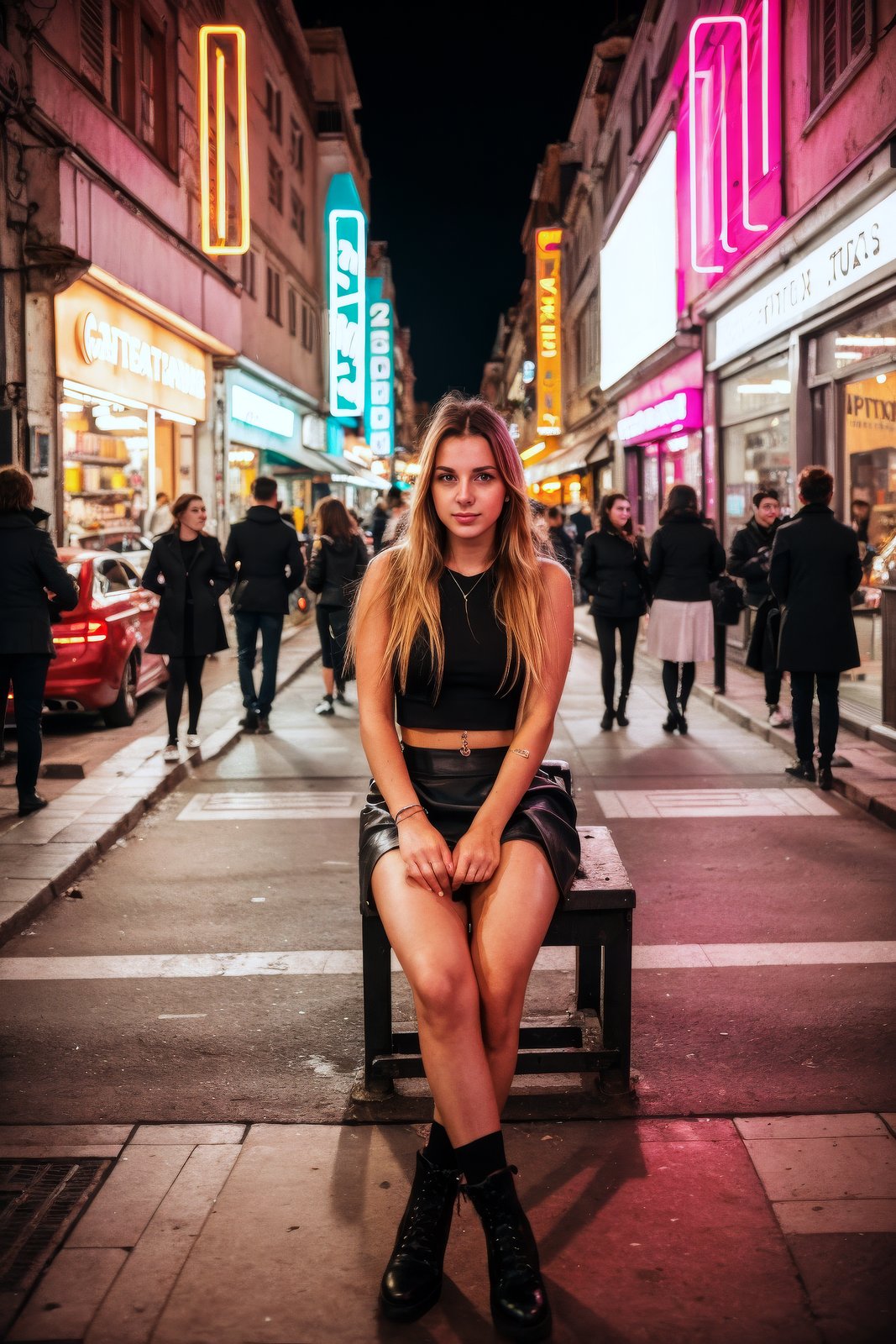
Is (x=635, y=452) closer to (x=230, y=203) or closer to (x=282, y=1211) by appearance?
(x=230, y=203)

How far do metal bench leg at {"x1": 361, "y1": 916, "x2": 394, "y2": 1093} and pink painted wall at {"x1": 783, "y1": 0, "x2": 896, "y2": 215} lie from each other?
29.3 feet

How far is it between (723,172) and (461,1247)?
14450 millimetres

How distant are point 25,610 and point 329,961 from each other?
11.5ft

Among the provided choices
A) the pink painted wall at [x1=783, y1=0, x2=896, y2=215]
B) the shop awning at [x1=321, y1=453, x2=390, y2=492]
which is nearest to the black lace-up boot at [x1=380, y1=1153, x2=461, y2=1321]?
the pink painted wall at [x1=783, y1=0, x2=896, y2=215]

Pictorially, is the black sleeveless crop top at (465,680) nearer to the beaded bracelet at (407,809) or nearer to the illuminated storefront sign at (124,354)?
Result: the beaded bracelet at (407,809)

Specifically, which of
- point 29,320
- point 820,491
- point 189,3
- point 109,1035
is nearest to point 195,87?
point 189,3

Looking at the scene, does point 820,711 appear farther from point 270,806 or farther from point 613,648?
point 270,806

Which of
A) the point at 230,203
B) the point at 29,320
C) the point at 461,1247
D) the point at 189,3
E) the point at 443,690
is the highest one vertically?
the point at 189,3

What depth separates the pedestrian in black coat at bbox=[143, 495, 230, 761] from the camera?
998cm

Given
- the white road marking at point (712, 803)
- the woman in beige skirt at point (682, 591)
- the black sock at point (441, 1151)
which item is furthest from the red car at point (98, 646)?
the black sock at point (441, 1151)

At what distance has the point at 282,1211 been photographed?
3342 millimetres

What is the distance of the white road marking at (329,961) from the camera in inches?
211

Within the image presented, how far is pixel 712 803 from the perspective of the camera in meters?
8.52

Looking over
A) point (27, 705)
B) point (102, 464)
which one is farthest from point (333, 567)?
point (102, 464)
